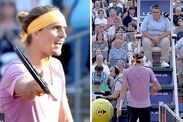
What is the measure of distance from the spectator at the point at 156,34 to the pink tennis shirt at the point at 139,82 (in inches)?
49.7

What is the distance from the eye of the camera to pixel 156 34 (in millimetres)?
7934

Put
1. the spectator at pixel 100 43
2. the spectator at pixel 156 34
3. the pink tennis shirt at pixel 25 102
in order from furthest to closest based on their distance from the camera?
the spectator at pixel 100 43 < the spectator at pixel 156 34 < the pink tennis shirt at pixel 25 102

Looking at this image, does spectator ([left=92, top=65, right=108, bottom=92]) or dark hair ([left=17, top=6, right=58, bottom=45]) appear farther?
spectator ([left=92, top=65, right=108, bottom=92])

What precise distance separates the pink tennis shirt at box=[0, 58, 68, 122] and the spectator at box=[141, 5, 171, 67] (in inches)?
229

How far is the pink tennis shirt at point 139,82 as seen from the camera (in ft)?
21.3

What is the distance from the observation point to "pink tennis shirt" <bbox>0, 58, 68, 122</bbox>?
189cm

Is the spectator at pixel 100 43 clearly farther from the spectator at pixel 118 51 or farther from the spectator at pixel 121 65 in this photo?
the spectator at pixel 121 65

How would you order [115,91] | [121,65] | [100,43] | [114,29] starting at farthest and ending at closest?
[114,29] < [100,43] < [121,65] < [115,91]

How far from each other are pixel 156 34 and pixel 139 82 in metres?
1.57

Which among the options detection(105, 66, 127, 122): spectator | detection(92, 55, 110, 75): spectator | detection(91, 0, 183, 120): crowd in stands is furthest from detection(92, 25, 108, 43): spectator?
detection(105, 66, 127, 122): spectator

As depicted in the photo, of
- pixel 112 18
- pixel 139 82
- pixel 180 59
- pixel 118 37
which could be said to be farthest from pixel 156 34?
pixel 139 82

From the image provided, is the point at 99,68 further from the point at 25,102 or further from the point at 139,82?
the point at 25,102

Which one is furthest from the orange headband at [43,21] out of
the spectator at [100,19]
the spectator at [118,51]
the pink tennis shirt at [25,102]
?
the spectator at [100,19]

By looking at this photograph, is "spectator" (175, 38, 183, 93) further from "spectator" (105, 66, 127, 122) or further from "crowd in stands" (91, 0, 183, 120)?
"spectator" (105, 66, 127, 122)
